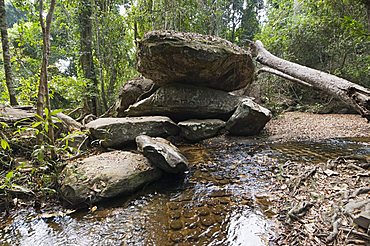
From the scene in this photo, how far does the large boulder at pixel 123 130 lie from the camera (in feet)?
18.0

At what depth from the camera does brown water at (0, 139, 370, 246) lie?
2.58 meters

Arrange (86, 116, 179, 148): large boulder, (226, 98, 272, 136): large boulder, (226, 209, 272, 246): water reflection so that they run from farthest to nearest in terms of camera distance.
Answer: (226, 98, 272, 136): large boulder → (86, 116, 179, 148): large boulder → (226, 209, 272, 246): water reflection

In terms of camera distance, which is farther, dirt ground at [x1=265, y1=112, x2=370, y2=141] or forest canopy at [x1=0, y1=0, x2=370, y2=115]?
forest canopy at [x1=0, y1=0, x2=370, y2=115]

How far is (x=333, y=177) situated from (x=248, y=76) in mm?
5521

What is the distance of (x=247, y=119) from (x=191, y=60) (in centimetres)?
250

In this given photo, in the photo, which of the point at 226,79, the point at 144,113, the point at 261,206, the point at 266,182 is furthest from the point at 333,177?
the point at 144,113

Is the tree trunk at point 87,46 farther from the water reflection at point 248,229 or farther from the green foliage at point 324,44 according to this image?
the green foliage at point 324,44

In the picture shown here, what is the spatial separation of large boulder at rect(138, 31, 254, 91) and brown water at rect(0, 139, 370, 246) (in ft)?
12.0

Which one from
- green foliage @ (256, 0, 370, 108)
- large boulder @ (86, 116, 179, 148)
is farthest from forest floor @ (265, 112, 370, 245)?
green foliage @ (256, 0, 370, 108)

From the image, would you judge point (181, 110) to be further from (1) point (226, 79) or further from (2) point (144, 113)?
(1) point (226, 79)

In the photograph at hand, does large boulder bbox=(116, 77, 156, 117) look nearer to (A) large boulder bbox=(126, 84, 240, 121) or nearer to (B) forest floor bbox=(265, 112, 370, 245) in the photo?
(A) large boulder bbox=(126, 84, 240, 121)

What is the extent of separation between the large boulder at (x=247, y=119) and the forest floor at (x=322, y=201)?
2384 mm

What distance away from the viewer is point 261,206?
3064mm

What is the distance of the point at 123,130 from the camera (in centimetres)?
573
